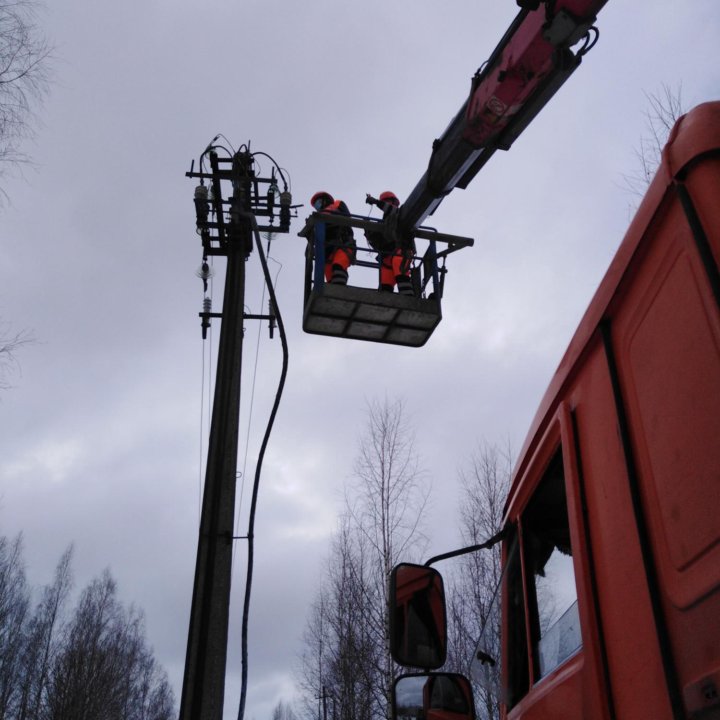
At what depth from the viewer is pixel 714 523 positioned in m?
1.11

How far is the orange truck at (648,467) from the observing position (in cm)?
115

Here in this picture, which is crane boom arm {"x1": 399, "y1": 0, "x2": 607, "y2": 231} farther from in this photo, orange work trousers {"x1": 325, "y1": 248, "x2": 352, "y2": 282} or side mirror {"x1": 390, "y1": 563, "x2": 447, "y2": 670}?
side mirror {"x1": 390, "y1": 563, "x2": 447, "y2": 670}

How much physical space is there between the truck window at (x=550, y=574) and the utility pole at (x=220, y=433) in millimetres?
2635

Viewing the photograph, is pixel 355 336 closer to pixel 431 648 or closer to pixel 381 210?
pixel 381 210

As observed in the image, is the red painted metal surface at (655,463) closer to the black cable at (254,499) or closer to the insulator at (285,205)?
the black cable at (254,499)

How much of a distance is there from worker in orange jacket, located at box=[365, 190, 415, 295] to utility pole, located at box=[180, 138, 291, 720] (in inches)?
40.9

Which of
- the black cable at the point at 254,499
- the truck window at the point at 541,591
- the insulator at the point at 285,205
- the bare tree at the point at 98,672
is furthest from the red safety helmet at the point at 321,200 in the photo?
the bare tree at the point at 98,672

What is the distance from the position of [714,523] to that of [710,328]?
323 mm

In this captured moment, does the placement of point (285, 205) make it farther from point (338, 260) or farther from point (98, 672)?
point (98, 672)

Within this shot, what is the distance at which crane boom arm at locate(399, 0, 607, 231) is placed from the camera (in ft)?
12.6

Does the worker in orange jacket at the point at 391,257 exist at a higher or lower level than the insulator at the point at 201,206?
lower

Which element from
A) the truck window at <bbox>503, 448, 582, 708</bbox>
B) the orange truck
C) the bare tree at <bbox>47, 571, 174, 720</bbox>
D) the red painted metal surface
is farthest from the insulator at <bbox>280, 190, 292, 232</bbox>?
the bare tree at <bbox>47, 571, 174, 720</bbox>

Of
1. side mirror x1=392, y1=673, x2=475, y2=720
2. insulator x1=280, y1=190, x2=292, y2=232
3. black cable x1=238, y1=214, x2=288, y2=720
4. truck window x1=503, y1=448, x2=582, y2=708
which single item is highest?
insulator x1=280, y1=190, x2=292, y2=232

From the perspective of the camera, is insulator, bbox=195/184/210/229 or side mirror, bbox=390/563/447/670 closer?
side mirror, bbox=390/563/447/670
